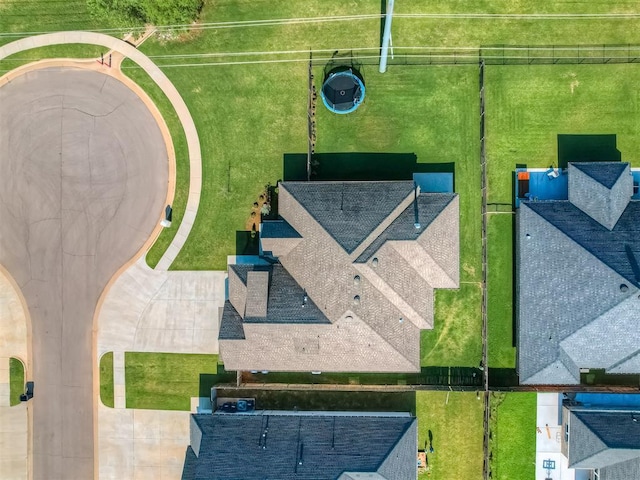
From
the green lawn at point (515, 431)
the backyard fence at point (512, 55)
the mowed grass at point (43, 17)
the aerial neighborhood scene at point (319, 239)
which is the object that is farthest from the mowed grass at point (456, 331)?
the mowed grass at point (43, 17)

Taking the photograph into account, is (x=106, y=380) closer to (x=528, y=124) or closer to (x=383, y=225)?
(x=383, y=225)

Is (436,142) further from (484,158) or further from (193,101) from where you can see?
(193,101)

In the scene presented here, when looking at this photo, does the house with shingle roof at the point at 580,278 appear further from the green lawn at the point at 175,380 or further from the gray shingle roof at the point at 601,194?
the green lawn at the point at 175,380

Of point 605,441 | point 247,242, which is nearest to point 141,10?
point 247,242

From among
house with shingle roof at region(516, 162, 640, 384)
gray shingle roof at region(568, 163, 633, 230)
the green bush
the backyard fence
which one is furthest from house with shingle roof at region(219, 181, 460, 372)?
the green bush

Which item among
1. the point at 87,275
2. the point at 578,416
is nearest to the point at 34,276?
the point at 87,275
